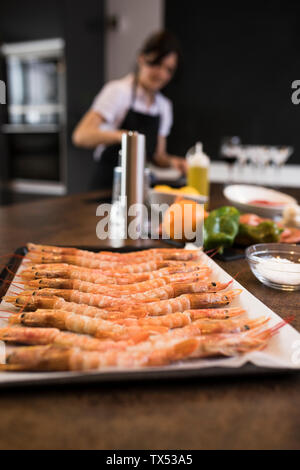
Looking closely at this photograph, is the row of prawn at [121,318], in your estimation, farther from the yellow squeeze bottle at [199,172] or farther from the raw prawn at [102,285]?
the yellow squeeze bottle at [199,172]

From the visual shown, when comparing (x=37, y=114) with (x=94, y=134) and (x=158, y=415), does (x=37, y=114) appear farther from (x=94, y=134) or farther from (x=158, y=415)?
(x=158, y=415)

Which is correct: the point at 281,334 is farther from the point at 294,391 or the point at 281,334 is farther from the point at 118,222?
the point at 118,222

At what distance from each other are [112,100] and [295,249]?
229 centimetres

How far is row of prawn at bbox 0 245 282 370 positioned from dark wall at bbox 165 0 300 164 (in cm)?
369

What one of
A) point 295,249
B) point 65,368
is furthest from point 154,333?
point 295,249

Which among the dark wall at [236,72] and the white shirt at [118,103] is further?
the dark wall at [236,72]

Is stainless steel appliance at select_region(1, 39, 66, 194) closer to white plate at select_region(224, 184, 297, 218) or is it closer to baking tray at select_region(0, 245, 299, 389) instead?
white plate at select_region(224, 184, 297, 218)

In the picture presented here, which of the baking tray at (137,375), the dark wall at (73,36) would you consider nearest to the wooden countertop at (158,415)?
the baking tray at (137,375)

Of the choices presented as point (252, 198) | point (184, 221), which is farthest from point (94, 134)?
point (184, 221)

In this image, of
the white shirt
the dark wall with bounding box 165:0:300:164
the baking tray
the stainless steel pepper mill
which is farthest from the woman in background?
the baking tray

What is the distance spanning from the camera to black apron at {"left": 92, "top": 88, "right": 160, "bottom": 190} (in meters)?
2.79

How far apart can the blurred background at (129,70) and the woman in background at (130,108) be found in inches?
50.2

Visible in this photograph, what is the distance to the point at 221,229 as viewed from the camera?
107cm

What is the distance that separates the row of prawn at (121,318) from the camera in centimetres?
50
